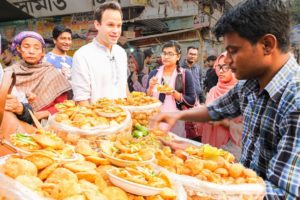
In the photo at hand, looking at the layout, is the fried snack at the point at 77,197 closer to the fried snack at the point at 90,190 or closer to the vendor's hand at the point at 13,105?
the fried snack at the point at 90,190

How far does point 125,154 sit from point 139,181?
0.20m

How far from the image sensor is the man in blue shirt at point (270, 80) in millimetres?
1291

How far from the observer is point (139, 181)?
1.10 m

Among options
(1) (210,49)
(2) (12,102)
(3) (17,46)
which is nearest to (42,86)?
(3) (17,46)

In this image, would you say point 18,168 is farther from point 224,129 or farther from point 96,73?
point 224,129

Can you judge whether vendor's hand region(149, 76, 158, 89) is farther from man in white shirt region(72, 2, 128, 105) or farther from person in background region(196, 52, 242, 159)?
man in white shirt region(72, 2, 128, 105)

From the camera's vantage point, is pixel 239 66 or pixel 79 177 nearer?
pixel 79 177

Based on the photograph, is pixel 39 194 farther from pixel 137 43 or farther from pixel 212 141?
pixel 137 43

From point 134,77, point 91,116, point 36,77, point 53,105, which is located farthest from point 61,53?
point 134,77

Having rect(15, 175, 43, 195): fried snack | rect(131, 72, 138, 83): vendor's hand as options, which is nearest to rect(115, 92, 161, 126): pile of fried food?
rect(15, 175, 43, 195): fried snack

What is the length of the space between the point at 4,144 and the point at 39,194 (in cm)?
76

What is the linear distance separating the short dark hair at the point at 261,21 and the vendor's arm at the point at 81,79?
177 cm

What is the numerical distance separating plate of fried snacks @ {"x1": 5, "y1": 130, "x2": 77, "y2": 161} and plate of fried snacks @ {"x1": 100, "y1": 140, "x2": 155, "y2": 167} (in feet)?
0.44

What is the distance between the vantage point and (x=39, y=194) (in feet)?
3.17
